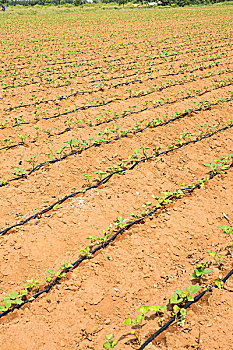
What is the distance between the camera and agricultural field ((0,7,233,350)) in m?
2.88

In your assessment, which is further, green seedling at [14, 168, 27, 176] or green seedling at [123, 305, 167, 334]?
green seedling at [14, 168, 27, 176]

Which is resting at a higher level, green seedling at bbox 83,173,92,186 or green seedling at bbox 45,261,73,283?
green seedling at bbox 83,173,92,186

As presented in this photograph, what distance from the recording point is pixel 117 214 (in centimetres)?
428

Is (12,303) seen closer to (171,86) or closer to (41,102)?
(41,102)

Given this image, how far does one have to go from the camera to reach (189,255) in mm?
3637

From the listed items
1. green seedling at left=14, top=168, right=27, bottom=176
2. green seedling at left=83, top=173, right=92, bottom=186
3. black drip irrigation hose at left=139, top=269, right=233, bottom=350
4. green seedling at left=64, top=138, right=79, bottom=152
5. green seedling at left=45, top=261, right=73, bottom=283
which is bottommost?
black drip irrigation hose at left=139, top=269, right=233, bottom=350

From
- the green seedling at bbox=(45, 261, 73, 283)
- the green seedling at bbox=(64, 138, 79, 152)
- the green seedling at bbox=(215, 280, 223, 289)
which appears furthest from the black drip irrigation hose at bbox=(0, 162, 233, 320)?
the green seedling at bbox=(64, 138, 79, 152)

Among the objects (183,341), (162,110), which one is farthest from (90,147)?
(183,341)

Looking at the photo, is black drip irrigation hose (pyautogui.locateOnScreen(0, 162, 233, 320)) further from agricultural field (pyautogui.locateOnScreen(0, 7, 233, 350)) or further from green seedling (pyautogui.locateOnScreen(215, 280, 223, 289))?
green seedling (pyautogui.locateOnScreen(215, 280, 223, 289))

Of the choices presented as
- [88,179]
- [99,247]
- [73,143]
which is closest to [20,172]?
[73,143]

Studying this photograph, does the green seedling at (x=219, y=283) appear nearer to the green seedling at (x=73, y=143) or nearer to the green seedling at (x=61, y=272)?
the green seedling at (x=61, y=272)

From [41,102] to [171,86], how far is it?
166 inches

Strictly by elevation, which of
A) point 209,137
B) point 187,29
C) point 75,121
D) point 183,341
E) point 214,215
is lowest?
point 183,341

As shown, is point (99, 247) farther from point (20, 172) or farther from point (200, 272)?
point (20, 172)
